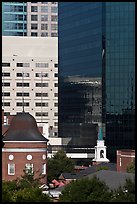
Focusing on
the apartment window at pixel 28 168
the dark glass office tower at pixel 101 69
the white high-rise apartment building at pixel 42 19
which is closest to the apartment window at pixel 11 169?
the apartment window at pixel 28 168

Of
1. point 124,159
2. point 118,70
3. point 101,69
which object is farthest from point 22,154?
point 101,69

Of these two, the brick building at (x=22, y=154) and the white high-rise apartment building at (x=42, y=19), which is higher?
the white high-rise apartment building at (x=42, y=19)

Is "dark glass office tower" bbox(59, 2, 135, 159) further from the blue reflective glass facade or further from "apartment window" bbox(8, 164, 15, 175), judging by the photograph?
"apartment window" bbox(8, 164, 15, 175)

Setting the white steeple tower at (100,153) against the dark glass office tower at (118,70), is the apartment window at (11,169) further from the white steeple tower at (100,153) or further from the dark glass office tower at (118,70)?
the dark glass office tower at (118,70)

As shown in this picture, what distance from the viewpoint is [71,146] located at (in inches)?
4483

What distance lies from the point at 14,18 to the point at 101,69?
67.6 metres

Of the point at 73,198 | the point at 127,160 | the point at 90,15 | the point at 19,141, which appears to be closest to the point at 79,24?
the point at 90,15

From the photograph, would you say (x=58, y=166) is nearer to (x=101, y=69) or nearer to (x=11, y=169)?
(x=11, y=169)

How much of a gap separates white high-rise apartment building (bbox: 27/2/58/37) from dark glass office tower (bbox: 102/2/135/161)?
167ft

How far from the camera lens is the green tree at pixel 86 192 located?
36531 millimetres

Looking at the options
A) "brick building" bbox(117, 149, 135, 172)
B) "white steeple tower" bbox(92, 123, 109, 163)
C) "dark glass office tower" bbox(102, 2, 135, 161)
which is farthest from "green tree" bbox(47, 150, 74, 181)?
"dark glass office tower" bbox(102, 2, 135, 161)

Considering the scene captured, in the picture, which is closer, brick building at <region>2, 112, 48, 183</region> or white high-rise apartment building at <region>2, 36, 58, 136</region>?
brick building at <region>2, 112, 48, 183</region>

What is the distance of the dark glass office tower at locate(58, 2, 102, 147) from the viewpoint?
114 metres

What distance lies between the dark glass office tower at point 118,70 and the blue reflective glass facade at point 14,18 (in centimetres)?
6412
